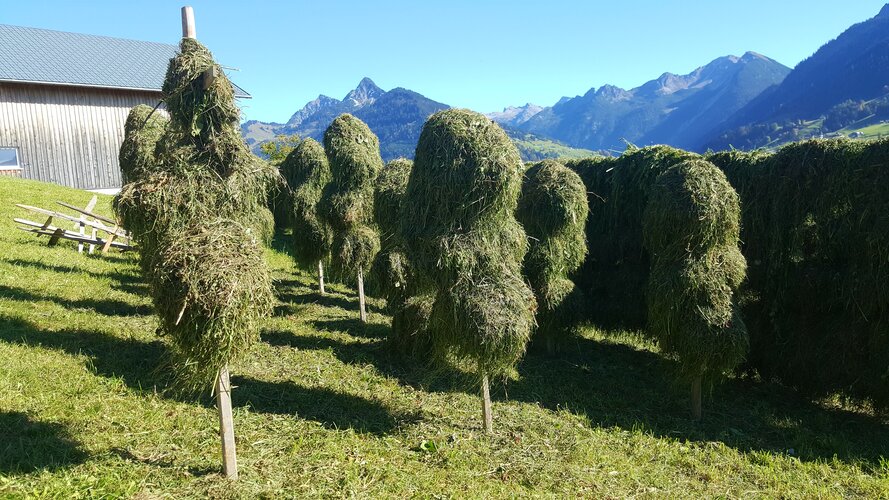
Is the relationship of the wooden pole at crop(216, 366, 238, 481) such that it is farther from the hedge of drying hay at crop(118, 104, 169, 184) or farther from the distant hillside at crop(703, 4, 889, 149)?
the distant hillside at crop(703, 4, 889, 149)

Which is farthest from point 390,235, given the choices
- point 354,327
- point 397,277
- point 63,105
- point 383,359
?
point 63,105

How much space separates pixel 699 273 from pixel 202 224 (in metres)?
5.96

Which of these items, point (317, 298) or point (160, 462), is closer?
point (160, 462)

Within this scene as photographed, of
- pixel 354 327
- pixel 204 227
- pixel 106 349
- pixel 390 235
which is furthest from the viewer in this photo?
pixel 354 327

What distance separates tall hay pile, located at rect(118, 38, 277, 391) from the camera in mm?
4094

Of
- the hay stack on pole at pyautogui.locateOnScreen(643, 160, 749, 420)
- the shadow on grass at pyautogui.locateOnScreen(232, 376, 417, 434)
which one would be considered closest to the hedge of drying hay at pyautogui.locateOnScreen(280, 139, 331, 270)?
the shadow on grass at pyautogui.locateOnScreen(232, 376, 417, 434)

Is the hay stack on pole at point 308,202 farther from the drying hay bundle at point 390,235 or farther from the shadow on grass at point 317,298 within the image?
the drying hay bundle at point 390,235

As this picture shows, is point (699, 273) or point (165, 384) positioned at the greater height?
point (699, 273)

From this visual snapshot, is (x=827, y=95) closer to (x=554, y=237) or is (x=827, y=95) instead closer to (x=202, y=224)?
(x=554, y=237)

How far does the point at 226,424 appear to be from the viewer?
450 cm

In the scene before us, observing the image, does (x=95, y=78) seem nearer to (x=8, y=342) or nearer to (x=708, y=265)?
(x=8, y=342)

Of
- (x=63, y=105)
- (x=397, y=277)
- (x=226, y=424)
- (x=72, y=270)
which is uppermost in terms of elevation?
(x=63, y=105)

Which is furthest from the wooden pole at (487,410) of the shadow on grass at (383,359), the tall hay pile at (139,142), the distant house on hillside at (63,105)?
the distant house on hillside at (63,105)

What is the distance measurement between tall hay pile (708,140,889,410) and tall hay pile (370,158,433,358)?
5.49 metres
